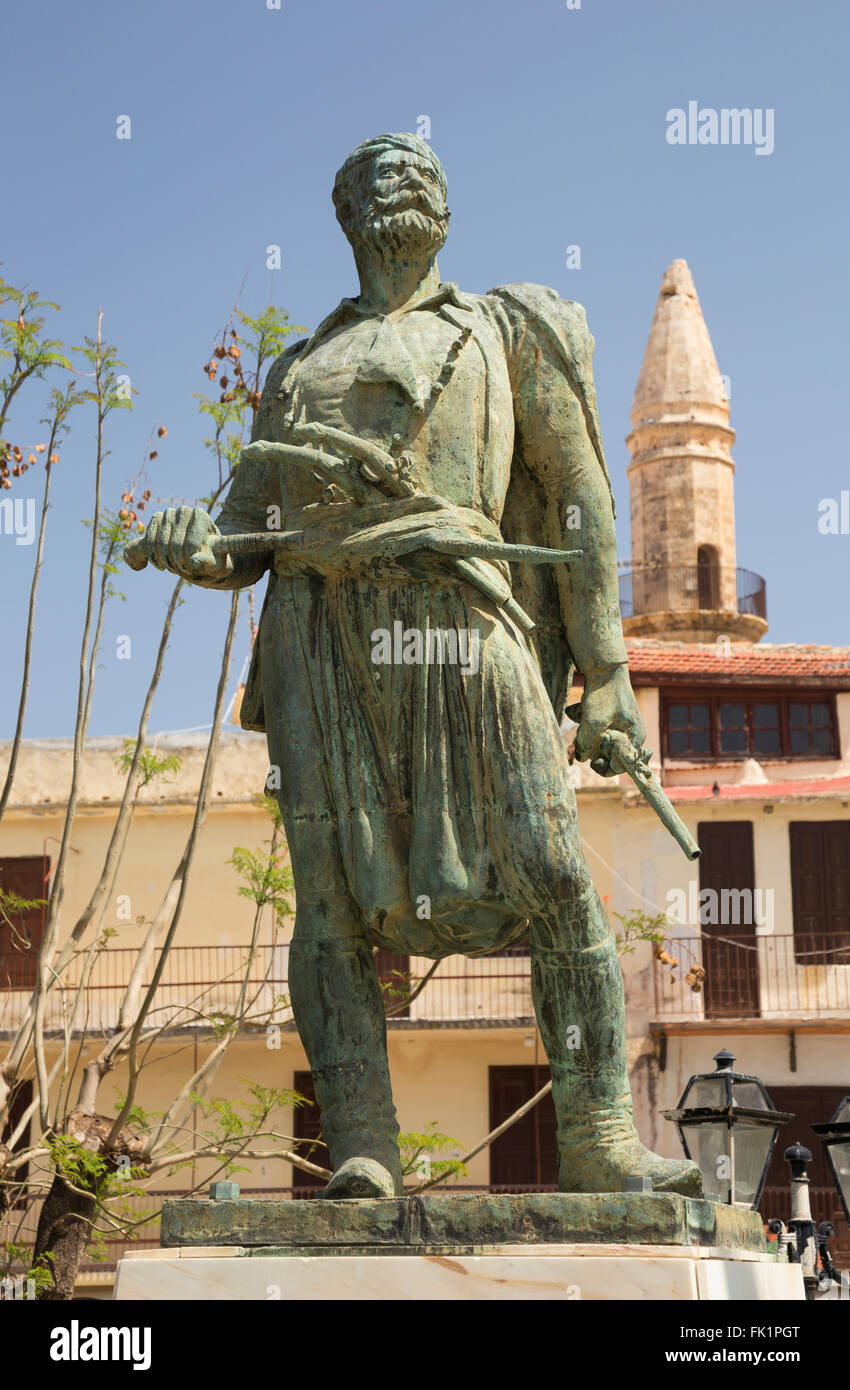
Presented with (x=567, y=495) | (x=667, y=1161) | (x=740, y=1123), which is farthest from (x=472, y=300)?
(x=740, y=1123)

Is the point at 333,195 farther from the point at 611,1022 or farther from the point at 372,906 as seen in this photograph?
the point at 611,1022

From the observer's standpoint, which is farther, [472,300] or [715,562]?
[715,562]

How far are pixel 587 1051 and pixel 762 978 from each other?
74.5 feet

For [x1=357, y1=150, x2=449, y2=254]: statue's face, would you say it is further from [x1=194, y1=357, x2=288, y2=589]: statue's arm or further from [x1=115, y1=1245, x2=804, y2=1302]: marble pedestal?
[x1=115, y1=1245, x2=804, y2=1302]: marble pedestal

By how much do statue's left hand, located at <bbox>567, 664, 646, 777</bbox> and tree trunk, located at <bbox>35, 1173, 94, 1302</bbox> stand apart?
8.20 m

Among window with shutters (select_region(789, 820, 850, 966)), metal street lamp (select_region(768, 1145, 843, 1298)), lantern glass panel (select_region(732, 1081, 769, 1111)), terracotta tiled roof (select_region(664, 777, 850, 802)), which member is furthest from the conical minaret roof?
lantern glass panel (select_region(732, 1081, 769, 1111))

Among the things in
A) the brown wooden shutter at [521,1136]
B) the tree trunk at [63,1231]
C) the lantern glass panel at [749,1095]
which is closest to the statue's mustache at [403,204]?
the lantern glass panel at [749,1095]

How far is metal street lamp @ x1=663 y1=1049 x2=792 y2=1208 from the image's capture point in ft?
30.9

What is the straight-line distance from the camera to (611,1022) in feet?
15.2

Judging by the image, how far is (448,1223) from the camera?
4.18 metres

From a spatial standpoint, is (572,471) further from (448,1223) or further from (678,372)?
(678,372)

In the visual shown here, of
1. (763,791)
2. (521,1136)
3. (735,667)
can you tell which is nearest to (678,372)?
(735,667)
